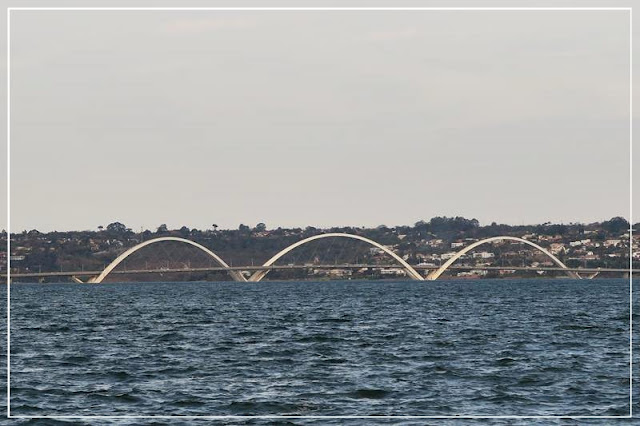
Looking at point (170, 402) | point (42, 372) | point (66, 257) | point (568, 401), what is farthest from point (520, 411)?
point (66, 257)

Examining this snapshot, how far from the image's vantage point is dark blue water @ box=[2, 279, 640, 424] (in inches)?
1144

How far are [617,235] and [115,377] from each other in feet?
46.7

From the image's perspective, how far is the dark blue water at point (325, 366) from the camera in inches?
1144

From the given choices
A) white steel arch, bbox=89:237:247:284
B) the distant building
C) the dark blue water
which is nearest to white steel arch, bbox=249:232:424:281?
white steel arch, bbox=89:237:247:284

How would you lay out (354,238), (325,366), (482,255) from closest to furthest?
(325,366), (354,238), (482,255)

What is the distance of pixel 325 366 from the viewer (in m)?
38.4

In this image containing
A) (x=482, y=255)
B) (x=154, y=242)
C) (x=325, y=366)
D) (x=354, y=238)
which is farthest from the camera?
(x=482, y=255)

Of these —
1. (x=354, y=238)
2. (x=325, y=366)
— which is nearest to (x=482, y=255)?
(x=354, y=238)

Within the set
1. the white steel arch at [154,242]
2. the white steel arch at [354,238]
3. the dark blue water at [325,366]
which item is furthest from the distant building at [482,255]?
the dark blue water at [325,366]

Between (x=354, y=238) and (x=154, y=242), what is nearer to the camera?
(x=154, y=242)

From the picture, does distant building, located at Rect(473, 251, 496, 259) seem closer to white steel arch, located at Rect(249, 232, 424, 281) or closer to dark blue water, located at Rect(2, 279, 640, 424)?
white steel arch, located at Rect(249, 232, 424, 281)

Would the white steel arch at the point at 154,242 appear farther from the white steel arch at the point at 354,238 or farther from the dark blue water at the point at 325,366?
the dark blue water at the point at 325,366

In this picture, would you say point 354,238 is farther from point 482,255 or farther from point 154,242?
point 154,242

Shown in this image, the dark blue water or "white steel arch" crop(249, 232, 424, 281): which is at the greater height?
"white steel arch" crop(249, 232, 424, 281)
